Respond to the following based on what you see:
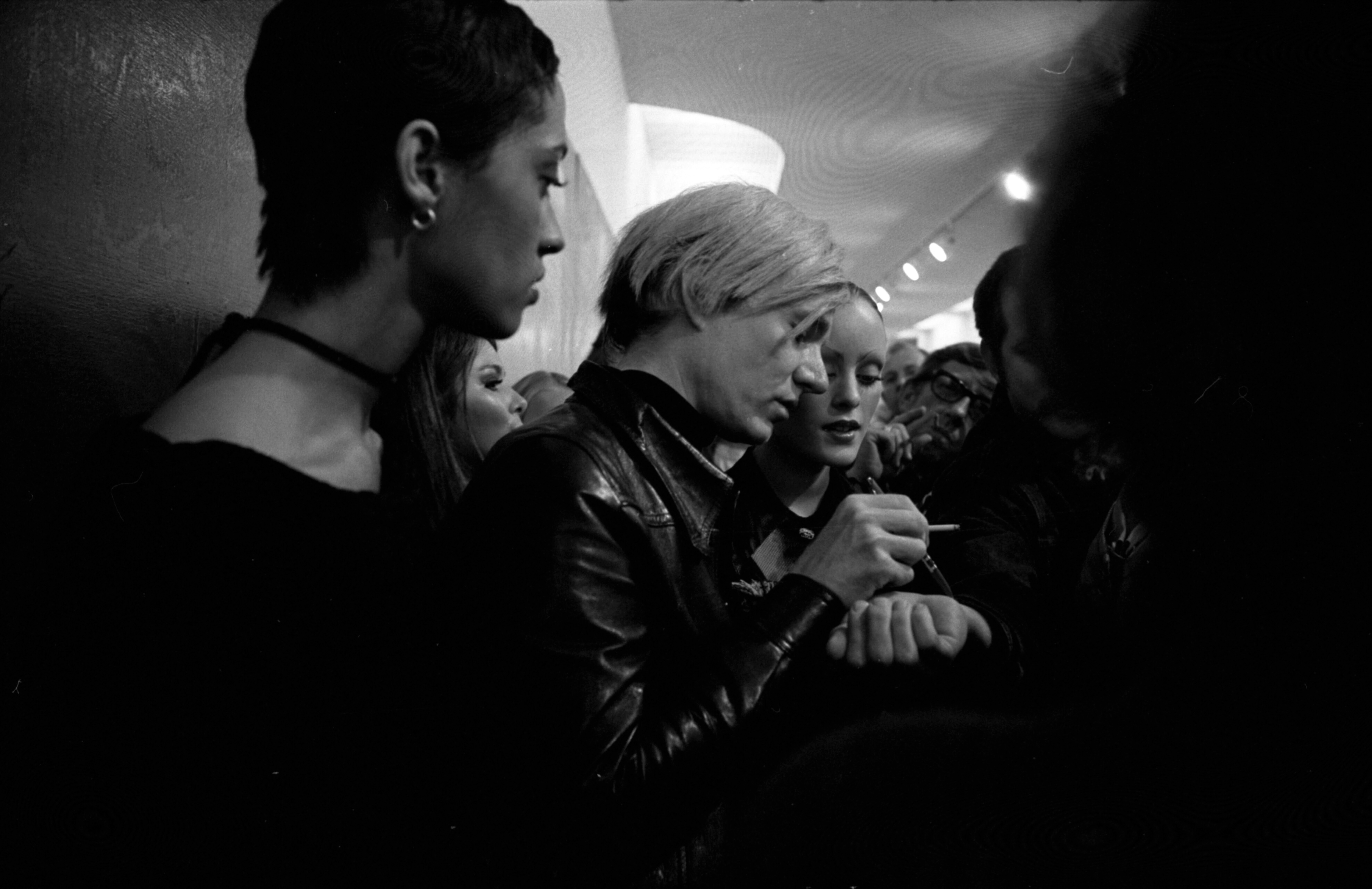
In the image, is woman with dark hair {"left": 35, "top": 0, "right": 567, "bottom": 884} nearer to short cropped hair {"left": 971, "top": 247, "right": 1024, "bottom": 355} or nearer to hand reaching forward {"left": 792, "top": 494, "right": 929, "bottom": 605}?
hand reaching forward {"left": 792, "top": 494, "right": 929, "bottom": 605}

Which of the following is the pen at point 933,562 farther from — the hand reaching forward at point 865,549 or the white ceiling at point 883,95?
the white ceiling at point 883,95

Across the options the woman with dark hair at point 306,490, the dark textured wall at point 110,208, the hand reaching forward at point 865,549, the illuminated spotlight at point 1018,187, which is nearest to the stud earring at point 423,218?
the woman with dark hair at point 306,490

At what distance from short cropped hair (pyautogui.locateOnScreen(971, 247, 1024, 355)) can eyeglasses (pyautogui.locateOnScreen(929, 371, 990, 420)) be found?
0.04 m

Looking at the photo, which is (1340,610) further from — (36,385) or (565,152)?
(36,385)

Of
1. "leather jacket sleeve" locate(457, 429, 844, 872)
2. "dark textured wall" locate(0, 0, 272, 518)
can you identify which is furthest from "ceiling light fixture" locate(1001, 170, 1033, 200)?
"dark textured wall" locate(0, 0, 272, 518)

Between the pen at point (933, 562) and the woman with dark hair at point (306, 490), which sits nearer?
the woman with dark hair at point (306, 490)

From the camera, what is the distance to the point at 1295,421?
2.97ft

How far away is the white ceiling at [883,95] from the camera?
0.84 metres

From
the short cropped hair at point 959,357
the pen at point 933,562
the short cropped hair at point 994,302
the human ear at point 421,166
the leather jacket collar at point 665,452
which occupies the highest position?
the short cropped hair at point 994,302

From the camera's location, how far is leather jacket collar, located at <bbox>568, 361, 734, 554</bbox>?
0.77 m

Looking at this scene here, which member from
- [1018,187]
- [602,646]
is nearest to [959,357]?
[1018,187]

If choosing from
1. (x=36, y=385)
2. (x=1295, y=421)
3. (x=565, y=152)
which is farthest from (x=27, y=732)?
(x=1295, y=421)

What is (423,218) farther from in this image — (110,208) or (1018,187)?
(1018,187)

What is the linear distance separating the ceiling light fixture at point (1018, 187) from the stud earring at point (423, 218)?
51 centimetres
